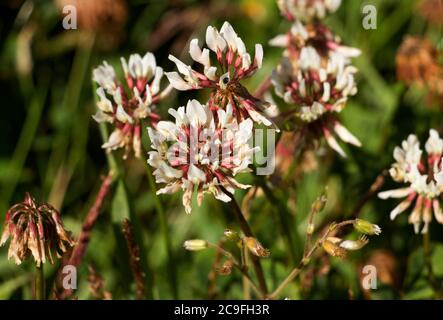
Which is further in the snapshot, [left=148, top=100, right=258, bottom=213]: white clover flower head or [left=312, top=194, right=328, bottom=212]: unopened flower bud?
[left=312, top=194, right=328, bottom=212]: unopened flower bud

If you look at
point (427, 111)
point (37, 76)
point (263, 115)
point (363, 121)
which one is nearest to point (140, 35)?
point (37, 76)

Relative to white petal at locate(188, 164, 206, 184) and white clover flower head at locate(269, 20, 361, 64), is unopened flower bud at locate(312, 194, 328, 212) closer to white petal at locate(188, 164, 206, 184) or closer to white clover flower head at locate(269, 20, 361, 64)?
white petal at locate(188, 164, 206, 184)

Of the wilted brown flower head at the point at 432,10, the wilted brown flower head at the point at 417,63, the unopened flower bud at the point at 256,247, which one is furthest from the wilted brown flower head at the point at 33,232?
the wilted brown flower head at the point at 432,10

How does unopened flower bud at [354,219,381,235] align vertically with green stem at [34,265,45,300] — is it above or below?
above

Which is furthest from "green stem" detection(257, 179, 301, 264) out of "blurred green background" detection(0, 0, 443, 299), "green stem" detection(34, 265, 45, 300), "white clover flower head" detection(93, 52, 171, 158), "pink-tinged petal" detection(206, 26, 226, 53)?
"green stem" detection(34, 265, 45, 300)

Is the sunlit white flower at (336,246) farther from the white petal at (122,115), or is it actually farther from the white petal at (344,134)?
the white petal at (122,115)

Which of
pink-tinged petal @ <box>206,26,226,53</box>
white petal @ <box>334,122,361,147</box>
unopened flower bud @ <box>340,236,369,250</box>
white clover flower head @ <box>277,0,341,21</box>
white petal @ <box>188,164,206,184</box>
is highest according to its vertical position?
white clover flower head @ <box>277,0,341,21</box>
